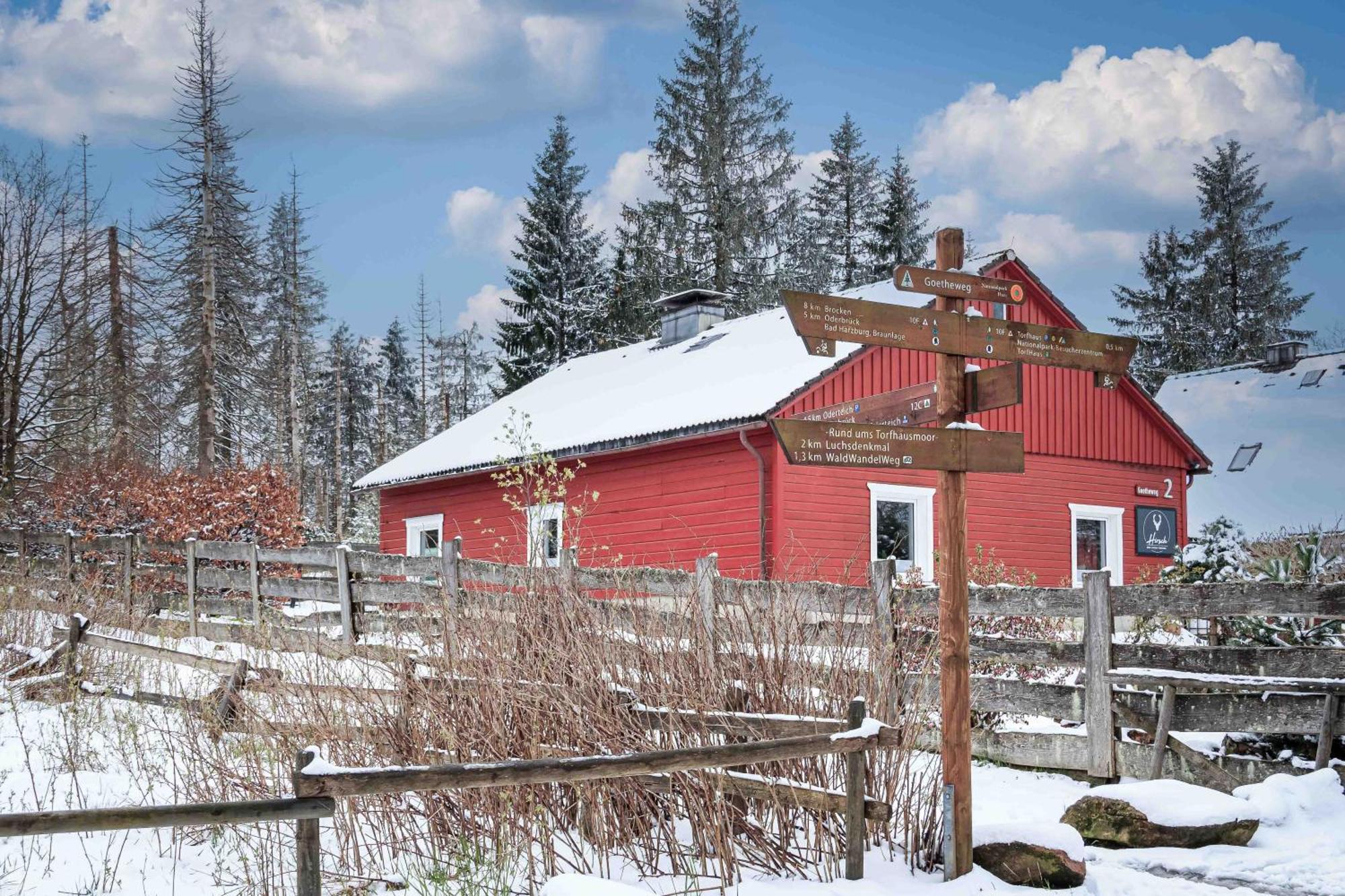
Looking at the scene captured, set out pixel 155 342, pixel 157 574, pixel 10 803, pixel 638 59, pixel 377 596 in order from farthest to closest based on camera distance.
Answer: pixel 638 59 → pixel 155 342 → pixel 157 574 → pixel 377 596 → pixel 10 803

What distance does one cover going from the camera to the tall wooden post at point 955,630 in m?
5.99

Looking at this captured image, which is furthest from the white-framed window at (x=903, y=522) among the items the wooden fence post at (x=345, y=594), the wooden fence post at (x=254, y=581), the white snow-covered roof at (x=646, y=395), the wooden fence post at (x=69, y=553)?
the wooden fence post at (x=69, y=553)

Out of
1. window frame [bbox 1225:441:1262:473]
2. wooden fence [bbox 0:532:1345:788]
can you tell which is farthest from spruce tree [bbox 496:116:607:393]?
wooden fence [bbox 0:532:1345:788]

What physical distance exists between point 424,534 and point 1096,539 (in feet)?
41.5

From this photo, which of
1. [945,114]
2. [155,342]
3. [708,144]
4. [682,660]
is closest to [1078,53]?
[945,114]

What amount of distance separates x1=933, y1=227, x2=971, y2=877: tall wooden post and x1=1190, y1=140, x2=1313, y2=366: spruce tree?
4055cm

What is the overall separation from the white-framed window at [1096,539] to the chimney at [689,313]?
8284 millimetres

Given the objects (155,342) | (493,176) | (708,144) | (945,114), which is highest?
(493,176)

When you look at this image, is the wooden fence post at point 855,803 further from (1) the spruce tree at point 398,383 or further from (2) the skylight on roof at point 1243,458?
(1) the spruce tree at point 398,383

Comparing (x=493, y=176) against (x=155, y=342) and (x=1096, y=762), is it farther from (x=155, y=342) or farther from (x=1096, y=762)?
(x=1096, y=762)

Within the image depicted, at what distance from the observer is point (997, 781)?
910 cm

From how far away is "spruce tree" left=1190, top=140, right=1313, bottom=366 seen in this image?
1693 inches

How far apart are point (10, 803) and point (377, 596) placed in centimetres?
578

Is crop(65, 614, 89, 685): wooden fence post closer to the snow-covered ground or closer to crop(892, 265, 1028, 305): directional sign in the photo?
the snow-covered ground
